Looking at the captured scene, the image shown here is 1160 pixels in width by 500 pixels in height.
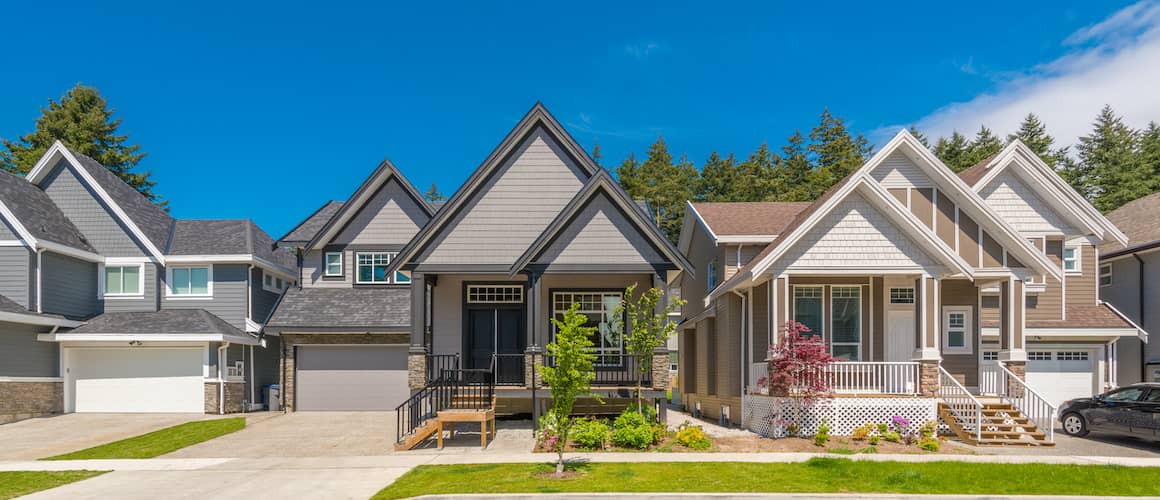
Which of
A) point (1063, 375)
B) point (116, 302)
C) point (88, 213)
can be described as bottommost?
point (1063, 375)

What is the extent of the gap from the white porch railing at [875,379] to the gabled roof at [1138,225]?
12178 mm

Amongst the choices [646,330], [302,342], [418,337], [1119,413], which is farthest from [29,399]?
[1119,413]

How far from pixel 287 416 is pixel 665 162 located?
43.3 m

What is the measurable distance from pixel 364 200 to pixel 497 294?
6870 mm

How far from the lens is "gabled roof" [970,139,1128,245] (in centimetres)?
2191

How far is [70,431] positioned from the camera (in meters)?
19.9

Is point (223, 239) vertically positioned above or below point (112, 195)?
below

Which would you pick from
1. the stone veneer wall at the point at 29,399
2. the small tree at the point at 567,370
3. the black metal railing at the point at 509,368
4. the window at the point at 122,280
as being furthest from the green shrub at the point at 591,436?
the window at the point at 122,280

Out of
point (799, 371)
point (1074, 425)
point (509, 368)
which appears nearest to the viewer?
point (799, 371)

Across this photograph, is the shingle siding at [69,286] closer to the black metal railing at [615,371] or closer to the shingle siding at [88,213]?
the shingle siding at [88,213]

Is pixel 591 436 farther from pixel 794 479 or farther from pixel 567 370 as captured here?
pixel 794 479

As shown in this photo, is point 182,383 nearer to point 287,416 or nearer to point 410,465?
point 287,416

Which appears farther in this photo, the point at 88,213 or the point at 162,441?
the point at 88,213

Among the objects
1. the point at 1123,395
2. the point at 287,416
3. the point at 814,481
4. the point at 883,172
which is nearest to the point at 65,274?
the point at 287,416
